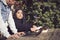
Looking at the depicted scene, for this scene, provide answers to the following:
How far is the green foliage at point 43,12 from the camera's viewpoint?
23.3 ft

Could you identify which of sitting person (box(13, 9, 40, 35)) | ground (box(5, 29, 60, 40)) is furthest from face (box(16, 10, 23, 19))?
ground (box(5, 29, 60, 40))

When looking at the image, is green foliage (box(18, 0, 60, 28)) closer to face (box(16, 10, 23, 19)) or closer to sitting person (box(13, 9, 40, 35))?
sitting person (box(13, 9, 40, 35))

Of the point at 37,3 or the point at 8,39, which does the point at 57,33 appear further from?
the point at 37,3

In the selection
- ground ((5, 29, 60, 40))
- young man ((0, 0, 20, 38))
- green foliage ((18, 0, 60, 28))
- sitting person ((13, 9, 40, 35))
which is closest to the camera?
ground ((5, 29, 60, 40))

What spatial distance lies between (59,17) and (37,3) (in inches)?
25.8

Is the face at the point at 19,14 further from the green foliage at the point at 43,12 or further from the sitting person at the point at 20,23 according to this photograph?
the green foliage at the point at 43,12

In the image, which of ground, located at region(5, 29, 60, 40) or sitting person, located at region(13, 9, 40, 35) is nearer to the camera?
ground, located at region(5, 29, 60, 40)

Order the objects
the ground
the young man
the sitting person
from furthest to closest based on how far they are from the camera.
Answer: the sitting person
the young man
the ground

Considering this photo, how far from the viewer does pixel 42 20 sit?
282 inches

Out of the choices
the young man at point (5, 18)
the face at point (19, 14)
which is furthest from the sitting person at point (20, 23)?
the young man at point (5, 18)

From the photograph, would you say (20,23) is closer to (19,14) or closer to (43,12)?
(19,14)

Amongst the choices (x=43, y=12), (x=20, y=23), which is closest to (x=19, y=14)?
(x=20, y=23)

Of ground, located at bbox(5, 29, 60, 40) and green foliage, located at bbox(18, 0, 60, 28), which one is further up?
ground, located at bbox(5, 29, 60, 40)

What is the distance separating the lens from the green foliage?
7.11 metres
